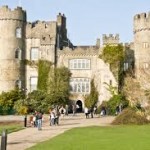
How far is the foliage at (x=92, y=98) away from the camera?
7612cm

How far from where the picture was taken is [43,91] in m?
74.9

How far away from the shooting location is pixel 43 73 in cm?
7762

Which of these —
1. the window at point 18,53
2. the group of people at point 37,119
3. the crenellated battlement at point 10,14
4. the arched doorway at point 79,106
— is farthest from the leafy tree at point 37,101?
the group of people at point 37,119

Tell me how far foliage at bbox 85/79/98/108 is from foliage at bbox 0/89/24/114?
10.0 meters

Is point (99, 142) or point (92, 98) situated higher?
point (92, 98)

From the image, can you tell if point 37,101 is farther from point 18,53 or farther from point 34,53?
point 34,53

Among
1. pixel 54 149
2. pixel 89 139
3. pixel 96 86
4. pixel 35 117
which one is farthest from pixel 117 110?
pixel 54 149

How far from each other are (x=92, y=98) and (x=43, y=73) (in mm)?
8457

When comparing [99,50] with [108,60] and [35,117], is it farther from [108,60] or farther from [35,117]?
[35,117]

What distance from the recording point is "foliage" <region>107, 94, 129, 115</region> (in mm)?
70944

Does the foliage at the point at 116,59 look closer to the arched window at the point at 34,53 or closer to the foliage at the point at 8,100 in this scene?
the arched window at the point at 34,53

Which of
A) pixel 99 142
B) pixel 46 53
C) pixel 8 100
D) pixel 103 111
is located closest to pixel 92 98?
pixel 103 111

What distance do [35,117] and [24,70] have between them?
32.5 m

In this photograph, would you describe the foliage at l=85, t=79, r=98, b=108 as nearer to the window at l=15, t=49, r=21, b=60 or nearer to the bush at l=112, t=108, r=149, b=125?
the window at l=15, t=49, r=21, b=60
